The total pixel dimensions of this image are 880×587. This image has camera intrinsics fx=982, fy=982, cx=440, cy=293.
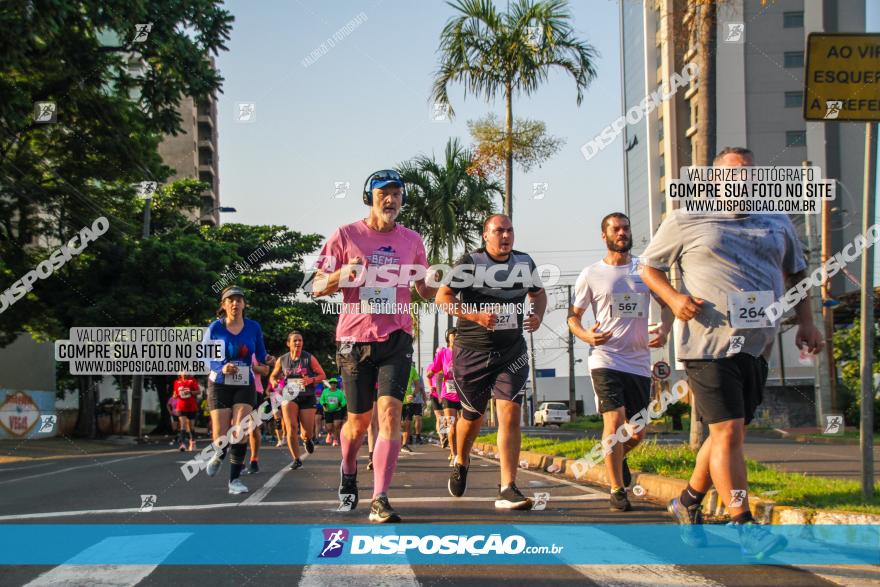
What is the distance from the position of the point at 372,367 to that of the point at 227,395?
3159 mm

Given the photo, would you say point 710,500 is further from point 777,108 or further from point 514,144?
point 777,108

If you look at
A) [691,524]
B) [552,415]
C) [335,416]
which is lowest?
[552,415]

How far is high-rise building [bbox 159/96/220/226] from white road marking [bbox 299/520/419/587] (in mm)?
75151

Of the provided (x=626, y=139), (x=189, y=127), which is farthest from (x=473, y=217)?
(x=189, y=127)

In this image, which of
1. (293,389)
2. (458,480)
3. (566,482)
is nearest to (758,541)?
(458,480)

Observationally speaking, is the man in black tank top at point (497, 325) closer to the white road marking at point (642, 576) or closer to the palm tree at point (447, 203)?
the white road marking at point (642, 576)

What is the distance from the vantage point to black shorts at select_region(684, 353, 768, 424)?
527cm

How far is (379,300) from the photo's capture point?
267 inches


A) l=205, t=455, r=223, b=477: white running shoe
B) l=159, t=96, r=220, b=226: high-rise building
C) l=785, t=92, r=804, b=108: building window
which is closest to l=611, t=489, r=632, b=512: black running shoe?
l=205, t=455, r=223, b=477: white running shoe

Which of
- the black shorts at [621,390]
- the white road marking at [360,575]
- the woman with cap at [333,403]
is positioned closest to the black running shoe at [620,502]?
the black shorts at [621,390]

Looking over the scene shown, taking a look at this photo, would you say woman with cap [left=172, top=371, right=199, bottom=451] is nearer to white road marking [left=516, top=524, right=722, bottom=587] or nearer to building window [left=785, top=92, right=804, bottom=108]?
white road marking [left=516, top=524, right=722, bottom=587]

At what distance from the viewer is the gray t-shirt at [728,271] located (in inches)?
211

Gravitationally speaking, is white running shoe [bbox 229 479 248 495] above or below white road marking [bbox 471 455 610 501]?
above

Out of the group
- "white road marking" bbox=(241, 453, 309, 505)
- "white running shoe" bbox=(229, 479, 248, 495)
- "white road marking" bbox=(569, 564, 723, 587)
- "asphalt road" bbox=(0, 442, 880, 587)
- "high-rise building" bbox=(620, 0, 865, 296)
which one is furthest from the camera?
"high-rise building" bbox=(620, 0, 865, 296)
